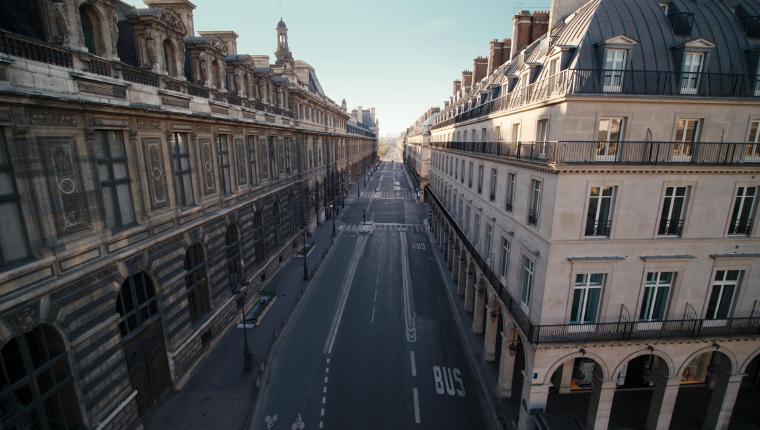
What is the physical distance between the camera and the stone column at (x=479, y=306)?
74.7 feet

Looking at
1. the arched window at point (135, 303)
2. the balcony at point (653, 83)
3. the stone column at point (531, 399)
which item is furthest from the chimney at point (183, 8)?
the stone column at point (531, 399)

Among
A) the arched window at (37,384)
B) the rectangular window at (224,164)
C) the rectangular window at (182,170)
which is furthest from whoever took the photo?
the rectangular window at (224,164)

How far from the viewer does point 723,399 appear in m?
15.7

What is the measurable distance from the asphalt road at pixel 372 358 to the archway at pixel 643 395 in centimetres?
716

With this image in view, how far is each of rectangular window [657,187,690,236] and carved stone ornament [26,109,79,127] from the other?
22833mm

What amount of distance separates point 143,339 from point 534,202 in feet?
63.7

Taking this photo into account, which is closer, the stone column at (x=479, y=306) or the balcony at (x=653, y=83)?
the balcony at (x=653, y=83)

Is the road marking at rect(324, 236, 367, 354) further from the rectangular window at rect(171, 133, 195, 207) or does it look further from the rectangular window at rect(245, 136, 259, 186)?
the rectangular window at rect(171, 133, 195, 207)

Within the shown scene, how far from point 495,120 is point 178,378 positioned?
77.9 feet

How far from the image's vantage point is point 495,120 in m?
21.3

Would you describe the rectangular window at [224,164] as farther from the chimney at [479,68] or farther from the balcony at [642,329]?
the chimney at [479,68]

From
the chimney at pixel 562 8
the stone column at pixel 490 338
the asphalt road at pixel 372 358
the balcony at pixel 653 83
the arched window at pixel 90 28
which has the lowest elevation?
the asphalt road at pixel 372 358

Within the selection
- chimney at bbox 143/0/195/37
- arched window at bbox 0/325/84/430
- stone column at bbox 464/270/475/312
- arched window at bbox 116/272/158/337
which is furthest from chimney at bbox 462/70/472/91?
arched window at bbox 0/325/84/430

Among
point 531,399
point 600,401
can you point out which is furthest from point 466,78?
point 531,399
